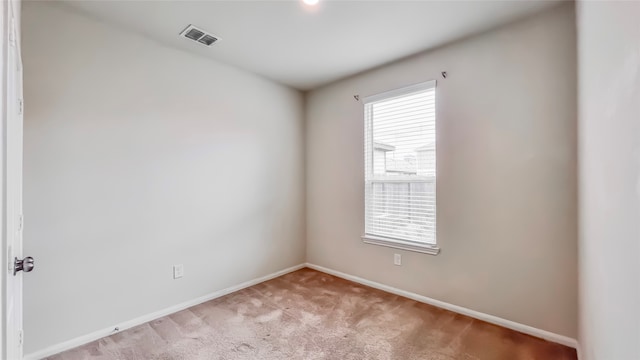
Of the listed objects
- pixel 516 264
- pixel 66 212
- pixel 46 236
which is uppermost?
pixel 66 212

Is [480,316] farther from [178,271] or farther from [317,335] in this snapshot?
[178,271]

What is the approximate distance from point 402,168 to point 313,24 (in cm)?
171

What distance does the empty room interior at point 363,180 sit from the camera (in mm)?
1980

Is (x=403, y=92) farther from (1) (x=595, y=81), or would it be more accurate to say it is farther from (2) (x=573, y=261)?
(2) (x=573, y=261)

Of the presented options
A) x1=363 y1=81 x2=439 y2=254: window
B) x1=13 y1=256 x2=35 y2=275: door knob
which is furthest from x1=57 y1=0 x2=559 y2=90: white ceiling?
x1=13 y1=256 x2=35 y2=275: door knob

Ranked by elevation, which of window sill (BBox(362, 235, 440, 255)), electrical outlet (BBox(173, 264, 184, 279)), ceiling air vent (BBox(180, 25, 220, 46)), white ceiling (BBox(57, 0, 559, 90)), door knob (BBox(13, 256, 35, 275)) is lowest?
electrical outlet (BBox(173, 264, 184, 279))

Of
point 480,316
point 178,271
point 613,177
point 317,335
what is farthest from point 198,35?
point 480,316

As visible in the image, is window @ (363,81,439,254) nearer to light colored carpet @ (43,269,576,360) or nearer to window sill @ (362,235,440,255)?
window sill @ (362,235,440,255)

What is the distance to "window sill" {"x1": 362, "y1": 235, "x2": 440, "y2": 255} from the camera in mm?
2770

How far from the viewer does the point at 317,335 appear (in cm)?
224

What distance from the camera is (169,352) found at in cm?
202

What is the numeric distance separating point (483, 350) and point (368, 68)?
9.59 feet

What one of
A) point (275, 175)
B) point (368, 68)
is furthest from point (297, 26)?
point (275, 175)

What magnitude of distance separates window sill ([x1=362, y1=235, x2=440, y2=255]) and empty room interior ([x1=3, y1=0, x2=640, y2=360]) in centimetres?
2
